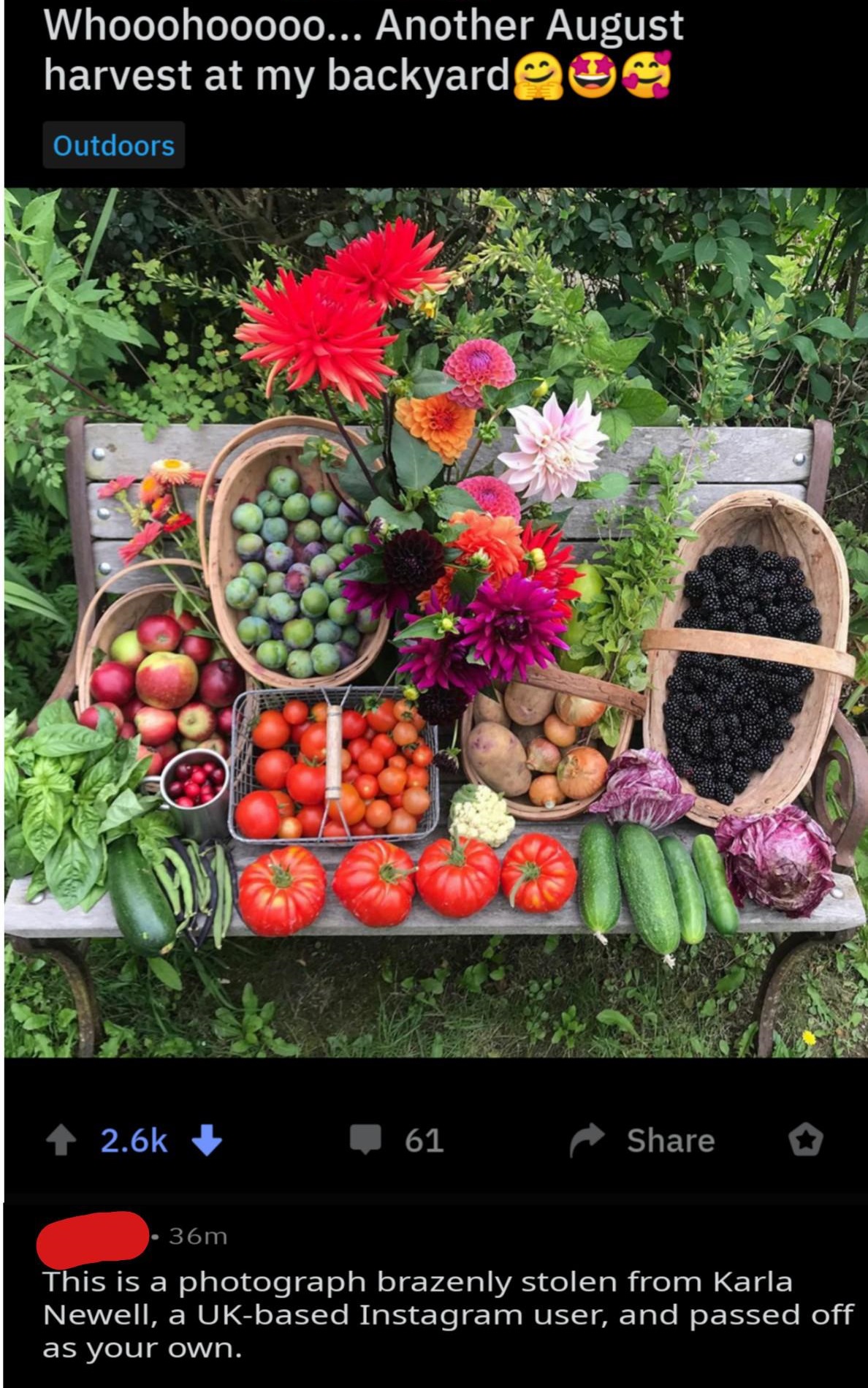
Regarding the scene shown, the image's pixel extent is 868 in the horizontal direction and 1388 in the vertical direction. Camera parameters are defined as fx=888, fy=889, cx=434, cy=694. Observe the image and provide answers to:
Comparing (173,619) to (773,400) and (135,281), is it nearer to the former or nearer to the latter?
(135,281)

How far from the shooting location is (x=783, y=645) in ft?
7.50

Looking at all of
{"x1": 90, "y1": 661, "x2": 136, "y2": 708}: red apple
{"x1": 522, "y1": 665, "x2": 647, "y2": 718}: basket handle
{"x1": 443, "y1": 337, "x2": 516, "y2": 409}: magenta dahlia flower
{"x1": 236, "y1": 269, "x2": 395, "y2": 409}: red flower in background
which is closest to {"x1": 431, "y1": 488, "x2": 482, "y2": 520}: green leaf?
{"x1": 443, "y1": 337, "x2": 516, "y2": 409}: magenta dahlia flower

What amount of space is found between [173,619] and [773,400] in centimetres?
212

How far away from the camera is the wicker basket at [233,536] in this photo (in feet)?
7.50

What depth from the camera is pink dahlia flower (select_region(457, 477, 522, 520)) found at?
6.48 feet

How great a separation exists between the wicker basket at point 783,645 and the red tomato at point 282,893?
999 mm

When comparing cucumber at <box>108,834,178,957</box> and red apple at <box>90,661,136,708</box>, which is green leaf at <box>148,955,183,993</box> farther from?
red apple at <box>90,661,136,708</box>

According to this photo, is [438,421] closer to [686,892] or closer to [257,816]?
[257,816]

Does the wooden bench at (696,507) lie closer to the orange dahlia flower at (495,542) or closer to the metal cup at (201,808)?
the metal cup at (201,808)

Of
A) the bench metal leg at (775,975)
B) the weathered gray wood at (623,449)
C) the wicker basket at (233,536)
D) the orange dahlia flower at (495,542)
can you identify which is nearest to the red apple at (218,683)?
the wicker basket at (233,536)

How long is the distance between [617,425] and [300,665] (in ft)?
3.43

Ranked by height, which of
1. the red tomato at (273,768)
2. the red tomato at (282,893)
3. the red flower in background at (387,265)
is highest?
the red flower in background at (387,265)

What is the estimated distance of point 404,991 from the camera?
9.40 ft
